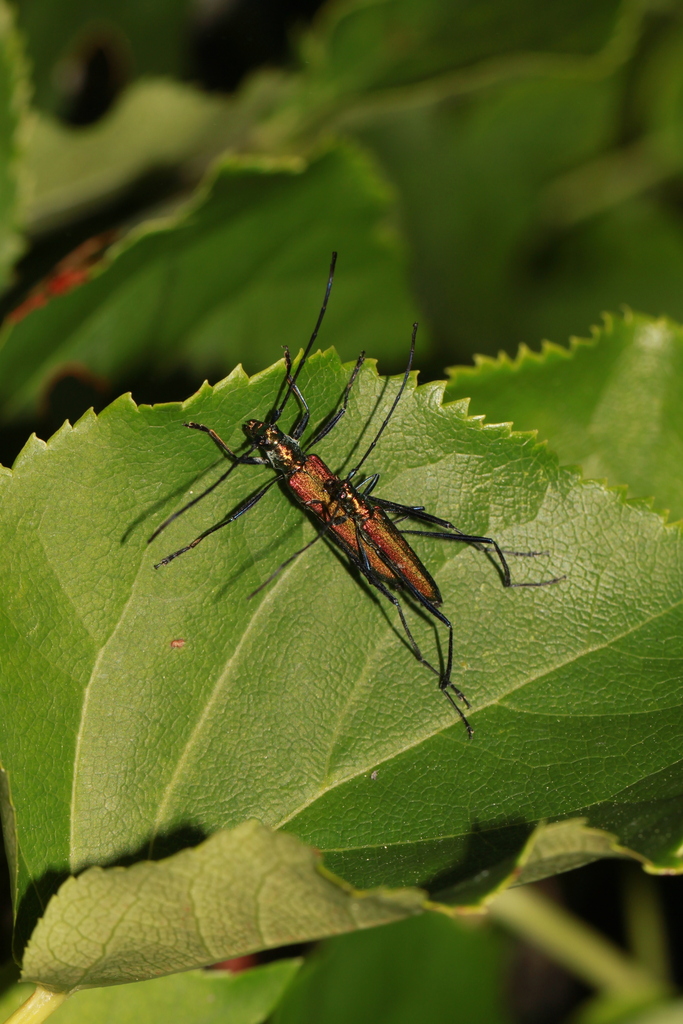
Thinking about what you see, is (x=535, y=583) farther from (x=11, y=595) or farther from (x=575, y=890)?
(x=575, y=890)

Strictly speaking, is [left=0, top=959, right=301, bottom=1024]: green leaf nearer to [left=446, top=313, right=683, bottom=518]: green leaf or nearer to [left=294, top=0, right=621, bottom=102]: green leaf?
[left=446, top=313, right=683, bottom=518]: green leaf

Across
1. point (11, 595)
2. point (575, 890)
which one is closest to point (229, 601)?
point (11, 595)

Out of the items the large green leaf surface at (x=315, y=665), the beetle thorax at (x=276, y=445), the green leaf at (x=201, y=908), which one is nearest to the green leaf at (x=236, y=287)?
the beetle thorax at (x=276, y=445)

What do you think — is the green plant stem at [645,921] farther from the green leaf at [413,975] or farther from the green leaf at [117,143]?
the green leaf at [117,143]

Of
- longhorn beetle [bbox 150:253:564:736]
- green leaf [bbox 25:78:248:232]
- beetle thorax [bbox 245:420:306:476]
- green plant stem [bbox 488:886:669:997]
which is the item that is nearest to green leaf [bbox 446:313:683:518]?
longhorn beetle [bbox 150:253:564:736]

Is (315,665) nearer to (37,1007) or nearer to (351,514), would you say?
(351,514)

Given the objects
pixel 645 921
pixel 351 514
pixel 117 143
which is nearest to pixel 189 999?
pixel 351 514
